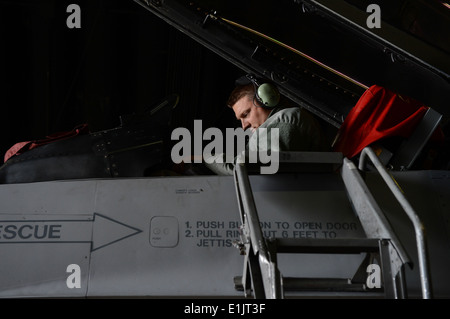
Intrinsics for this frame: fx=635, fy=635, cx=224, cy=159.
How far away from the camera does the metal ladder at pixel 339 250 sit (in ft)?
6.10

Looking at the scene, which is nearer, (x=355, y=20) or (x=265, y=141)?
(x=265, y=141)

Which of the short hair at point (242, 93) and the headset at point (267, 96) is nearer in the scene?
the headset at point (267, 96)

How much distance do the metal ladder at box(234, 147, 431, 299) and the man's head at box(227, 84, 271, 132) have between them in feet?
3.09

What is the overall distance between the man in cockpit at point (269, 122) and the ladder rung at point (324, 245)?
79 cm

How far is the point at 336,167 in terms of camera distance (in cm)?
257

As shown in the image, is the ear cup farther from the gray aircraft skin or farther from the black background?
the black background

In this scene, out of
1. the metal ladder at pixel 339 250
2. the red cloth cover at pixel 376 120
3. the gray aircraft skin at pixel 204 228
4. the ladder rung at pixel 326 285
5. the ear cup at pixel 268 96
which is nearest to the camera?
the metal ladder at pixel 339 250

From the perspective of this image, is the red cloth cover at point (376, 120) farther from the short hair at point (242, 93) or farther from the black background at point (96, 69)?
the black background at point (96, 69)

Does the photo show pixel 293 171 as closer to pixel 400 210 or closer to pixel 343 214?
pixel 343 214

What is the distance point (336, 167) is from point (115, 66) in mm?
3918

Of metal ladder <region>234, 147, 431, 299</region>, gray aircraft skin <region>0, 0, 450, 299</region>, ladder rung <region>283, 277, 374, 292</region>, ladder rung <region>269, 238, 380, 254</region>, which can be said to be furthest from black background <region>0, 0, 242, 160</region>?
ladder rung <region>269, 238, 380, 254</region>

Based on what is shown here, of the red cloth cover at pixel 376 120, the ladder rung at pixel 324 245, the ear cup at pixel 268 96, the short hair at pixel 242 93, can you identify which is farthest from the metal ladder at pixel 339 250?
the short hair at pixel 242 93

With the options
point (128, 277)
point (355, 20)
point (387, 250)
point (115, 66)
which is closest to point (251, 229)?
point (387, 250)

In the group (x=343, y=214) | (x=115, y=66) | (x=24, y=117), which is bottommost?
(x=343, y=214)
